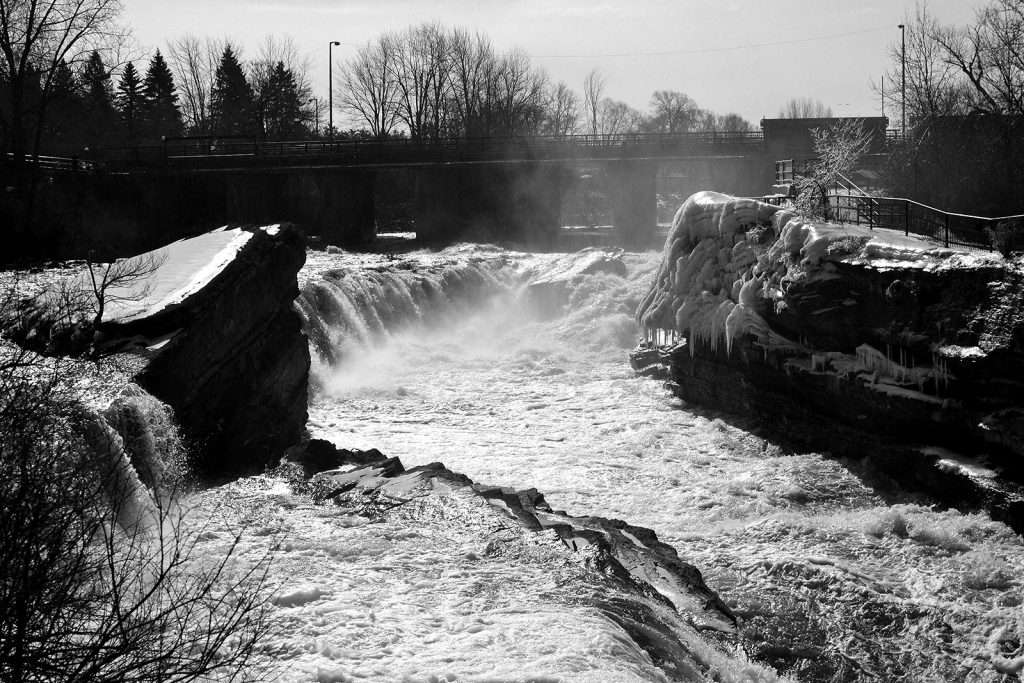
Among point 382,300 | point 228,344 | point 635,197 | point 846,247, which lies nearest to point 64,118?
point 635,197

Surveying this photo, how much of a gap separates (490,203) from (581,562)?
40517 mm

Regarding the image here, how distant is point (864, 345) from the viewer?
17250 mm

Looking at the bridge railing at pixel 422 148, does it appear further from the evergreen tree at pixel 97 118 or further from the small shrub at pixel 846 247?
the small shrub at pixel 846 247

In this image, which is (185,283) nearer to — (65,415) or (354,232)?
(65,415)

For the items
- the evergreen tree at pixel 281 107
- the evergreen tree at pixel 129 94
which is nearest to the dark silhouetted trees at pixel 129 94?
the evergreen tree at pixel 129 94

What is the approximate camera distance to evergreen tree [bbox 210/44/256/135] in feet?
230

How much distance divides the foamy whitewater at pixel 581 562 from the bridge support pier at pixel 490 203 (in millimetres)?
22335

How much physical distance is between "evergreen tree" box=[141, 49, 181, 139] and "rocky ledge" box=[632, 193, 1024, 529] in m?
54.7

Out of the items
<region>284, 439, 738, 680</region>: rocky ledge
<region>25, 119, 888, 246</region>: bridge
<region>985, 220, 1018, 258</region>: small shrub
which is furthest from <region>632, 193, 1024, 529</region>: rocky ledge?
<region>25, 119, 888, 246</region>: bridge

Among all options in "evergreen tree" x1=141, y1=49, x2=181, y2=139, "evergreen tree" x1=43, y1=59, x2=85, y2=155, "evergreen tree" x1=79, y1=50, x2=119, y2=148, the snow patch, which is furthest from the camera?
"evergreen tree" x1=141, y1=49, x2=181, y2=139

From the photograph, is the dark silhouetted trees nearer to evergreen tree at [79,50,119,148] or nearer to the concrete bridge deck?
evergreen tree at [79,50,119,148]

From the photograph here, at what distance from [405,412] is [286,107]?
5481cm

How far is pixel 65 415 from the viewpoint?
9344mm

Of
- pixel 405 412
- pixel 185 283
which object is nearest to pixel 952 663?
pixel 185 283
